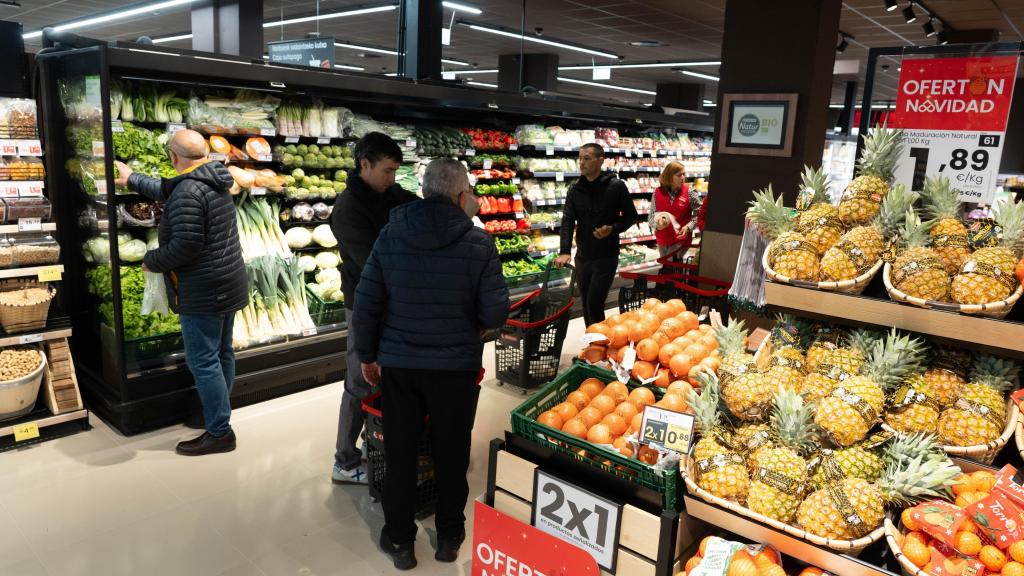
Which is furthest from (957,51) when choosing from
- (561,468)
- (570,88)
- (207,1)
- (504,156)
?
(570,88)

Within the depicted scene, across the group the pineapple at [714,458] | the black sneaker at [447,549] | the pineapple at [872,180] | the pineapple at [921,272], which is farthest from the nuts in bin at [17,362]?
the pineapple at [921,272]

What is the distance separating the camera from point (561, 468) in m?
2.39

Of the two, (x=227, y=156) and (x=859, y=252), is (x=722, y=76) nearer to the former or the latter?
(x=859, y=252)

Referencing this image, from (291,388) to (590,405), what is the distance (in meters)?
3.14

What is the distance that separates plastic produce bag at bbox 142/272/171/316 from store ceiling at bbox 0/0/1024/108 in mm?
7217

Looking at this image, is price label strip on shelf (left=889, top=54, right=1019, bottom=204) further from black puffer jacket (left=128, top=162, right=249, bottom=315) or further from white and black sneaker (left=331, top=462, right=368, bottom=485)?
black puffer jacket (left=128, top=162, right=249, bottom=315)

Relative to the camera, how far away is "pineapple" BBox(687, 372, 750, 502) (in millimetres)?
1985

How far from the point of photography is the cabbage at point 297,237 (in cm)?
557

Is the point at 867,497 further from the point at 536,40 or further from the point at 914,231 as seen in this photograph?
the point at 536,40

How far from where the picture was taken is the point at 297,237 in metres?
5.61

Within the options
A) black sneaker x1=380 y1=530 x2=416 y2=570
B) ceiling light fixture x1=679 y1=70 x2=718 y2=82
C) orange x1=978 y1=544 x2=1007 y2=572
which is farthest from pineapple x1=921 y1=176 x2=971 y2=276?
ceiling light fixture x1=679 y1=70 x2=718 y2=82

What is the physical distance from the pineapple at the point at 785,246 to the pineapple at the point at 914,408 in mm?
419

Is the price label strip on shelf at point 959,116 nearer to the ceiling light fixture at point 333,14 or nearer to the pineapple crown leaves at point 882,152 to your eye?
the pineapple crown leaves at point 882,152

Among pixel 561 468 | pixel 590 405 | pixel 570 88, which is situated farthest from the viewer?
pixel 570 88
